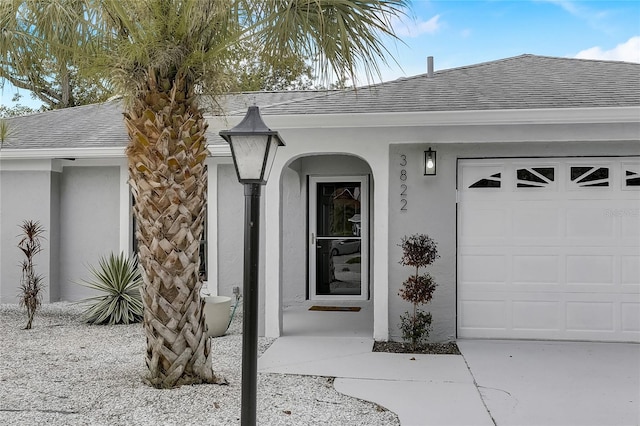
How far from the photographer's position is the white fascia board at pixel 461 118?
6.92 meters

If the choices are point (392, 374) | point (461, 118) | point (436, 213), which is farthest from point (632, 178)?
point (392, 374)

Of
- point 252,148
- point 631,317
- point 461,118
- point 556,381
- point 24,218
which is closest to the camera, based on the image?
point 252,148

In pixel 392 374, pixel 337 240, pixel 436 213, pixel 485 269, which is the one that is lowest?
pixel 392 374

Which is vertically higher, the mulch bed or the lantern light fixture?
the lantern light fixture

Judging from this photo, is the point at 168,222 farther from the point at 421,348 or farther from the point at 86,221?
the point at 86,221

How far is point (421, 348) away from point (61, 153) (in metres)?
7.54

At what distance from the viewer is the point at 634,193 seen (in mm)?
7477

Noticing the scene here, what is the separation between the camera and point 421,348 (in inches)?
282

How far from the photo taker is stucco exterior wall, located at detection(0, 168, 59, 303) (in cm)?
1074

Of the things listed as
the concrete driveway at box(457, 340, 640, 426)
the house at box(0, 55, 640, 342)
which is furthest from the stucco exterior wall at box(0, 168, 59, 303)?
the concrete driveway at box(457, 340, 640, 426)

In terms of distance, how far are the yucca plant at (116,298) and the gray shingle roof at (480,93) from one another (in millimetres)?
2638

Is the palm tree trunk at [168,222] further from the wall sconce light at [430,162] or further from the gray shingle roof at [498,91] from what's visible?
the wall sconce light at [430,162]

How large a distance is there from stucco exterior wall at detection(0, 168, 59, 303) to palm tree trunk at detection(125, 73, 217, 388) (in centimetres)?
640

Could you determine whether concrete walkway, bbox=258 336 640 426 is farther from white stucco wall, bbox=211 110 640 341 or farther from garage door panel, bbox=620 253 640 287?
garage door panel, bbox=620 253 640 287
